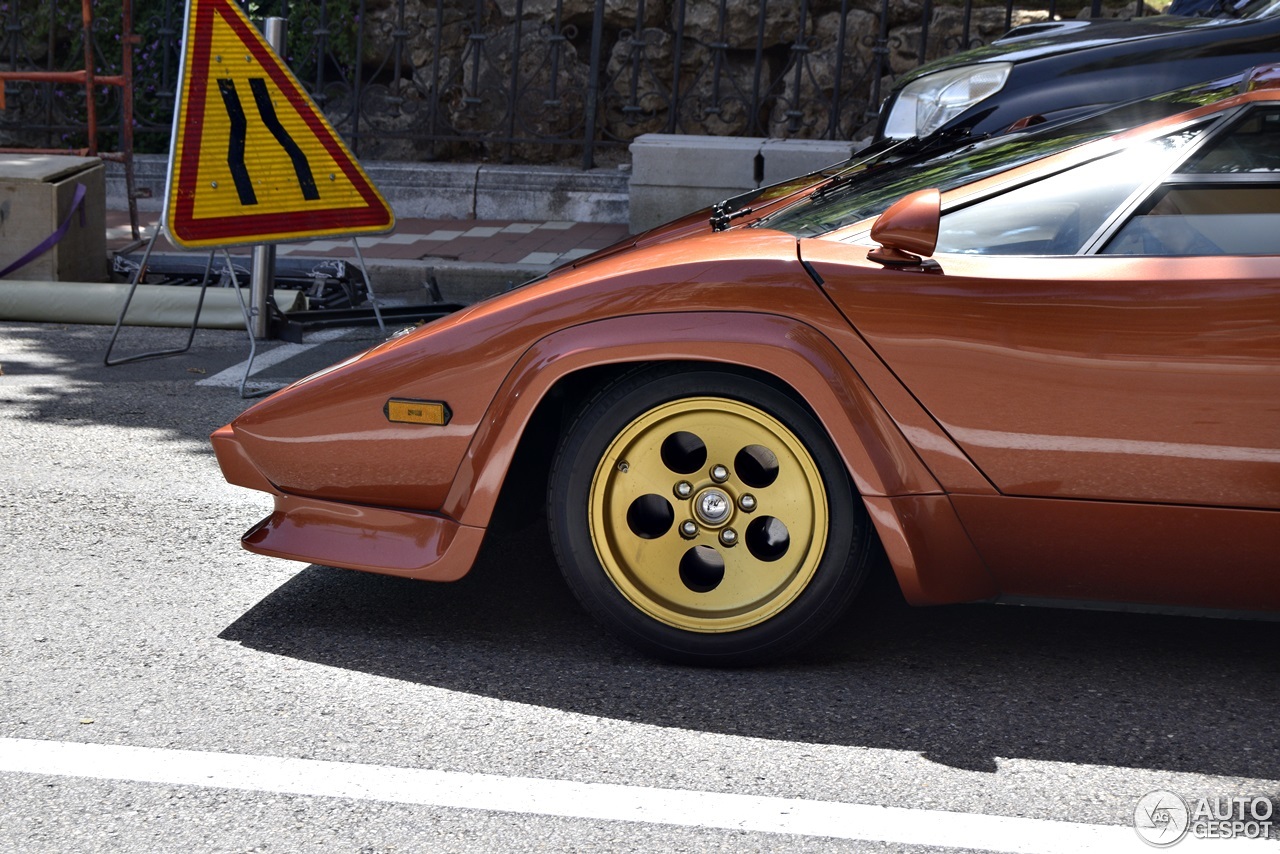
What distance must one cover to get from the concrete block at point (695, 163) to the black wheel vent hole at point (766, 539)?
5313 millimetres

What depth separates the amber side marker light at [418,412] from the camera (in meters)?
3.22

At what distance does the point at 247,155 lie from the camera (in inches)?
231

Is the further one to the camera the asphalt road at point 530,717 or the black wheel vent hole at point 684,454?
the black wheel vent hole at point 684,454

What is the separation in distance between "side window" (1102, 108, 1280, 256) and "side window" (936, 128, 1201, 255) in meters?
0.05

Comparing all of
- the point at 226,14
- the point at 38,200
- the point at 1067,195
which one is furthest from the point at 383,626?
the point at 38,200

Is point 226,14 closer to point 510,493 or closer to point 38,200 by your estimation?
point 38,200

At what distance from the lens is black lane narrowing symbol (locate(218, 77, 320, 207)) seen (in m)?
5.84

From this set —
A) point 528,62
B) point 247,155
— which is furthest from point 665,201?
point 528,62

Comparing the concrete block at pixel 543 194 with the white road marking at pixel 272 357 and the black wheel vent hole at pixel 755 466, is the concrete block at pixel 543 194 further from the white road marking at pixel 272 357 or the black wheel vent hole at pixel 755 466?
the black wheel vent hole at pixel 755 466

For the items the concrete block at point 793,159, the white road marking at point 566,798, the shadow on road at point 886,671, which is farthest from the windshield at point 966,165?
the concrete block at point 793,159

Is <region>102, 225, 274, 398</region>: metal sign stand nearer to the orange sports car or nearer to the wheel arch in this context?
the orange sports car

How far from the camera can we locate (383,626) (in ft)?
11.5

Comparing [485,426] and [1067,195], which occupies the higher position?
[1067,195]

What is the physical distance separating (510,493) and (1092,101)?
3188 millimetres
